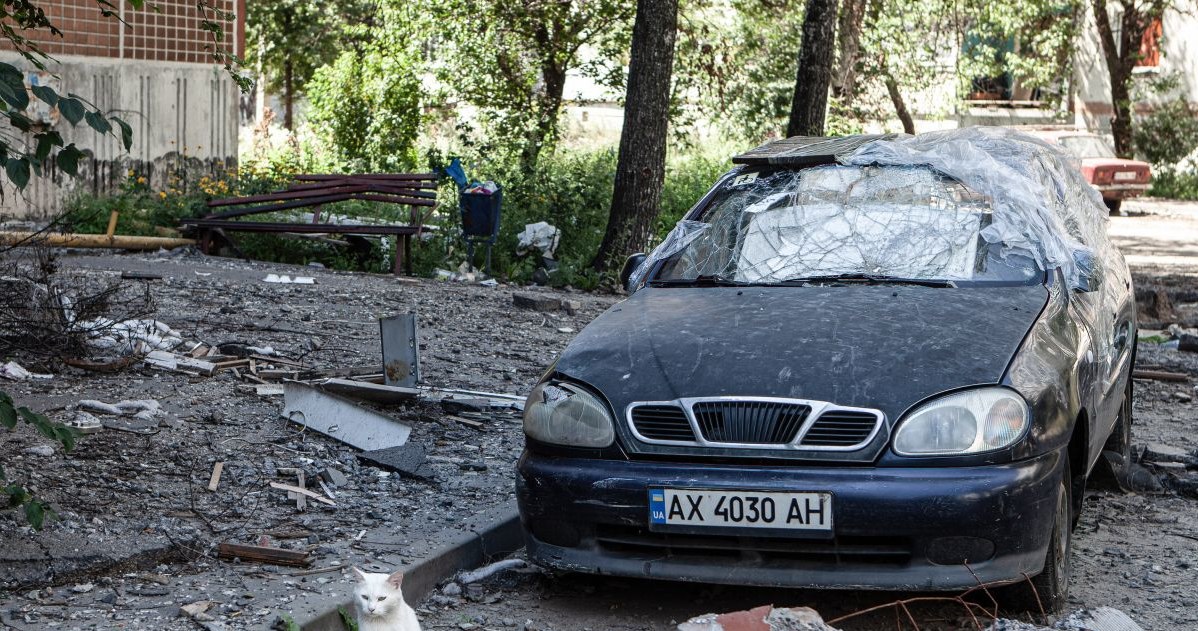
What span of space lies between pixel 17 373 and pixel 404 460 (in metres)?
2.27

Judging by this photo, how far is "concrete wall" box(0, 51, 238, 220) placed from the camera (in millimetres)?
15125

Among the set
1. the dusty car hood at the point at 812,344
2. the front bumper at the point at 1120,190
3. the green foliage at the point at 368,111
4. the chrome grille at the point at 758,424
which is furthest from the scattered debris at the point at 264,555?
the front bumper at the point at 1120,190

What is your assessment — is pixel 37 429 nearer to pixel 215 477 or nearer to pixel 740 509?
pixel 215 477

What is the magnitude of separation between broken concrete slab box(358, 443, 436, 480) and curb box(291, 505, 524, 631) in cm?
54

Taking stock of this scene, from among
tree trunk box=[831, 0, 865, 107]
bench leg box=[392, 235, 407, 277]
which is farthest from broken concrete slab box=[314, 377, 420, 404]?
tree trunk box=[831, 0, 865, 107]

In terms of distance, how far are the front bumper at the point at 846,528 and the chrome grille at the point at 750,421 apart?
0.32 ft

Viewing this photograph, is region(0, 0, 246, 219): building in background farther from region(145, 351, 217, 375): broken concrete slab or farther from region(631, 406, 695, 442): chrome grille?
region(631, 406, 695, 442): chrome grille

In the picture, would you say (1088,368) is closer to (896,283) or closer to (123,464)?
(896,283)

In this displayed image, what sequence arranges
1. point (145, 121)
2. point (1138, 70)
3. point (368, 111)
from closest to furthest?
point (145, 121) → point (368, 111) → point (1138, 70)

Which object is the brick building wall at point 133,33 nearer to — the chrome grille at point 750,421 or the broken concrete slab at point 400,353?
the broken concrete slab at point 400,353

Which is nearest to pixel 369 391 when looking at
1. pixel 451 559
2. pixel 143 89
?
pixel 451 559

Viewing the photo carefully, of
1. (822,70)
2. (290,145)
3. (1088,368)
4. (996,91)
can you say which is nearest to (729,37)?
(822,70)

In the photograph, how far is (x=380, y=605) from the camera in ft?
12.2

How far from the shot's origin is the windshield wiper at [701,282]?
5270 mm
